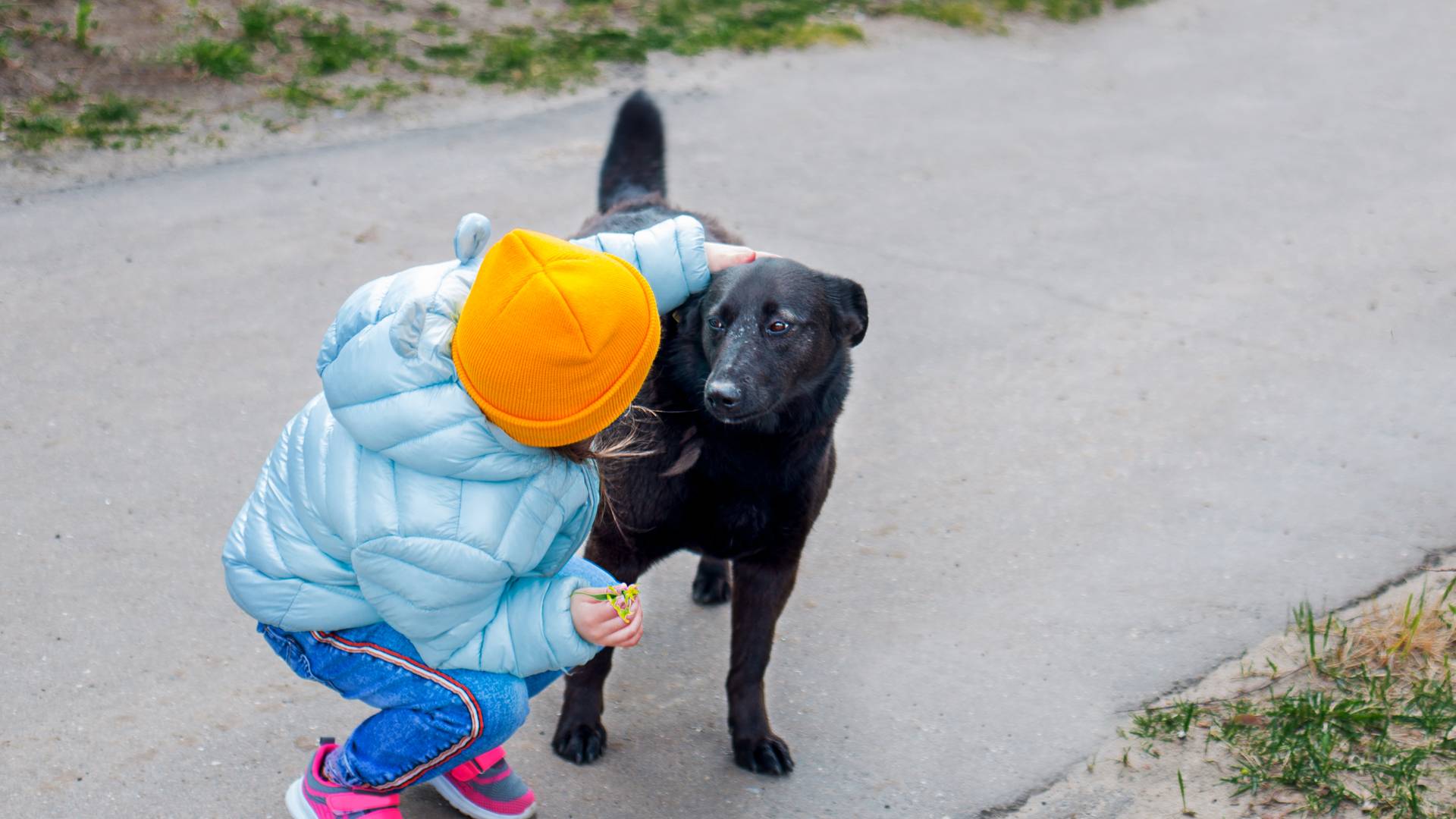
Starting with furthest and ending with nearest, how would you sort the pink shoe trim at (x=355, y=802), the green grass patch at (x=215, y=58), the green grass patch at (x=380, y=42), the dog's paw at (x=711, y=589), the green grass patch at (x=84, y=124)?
the green grass patch at (x=215, y=58)
the green grass patch at (x=380, y=42)
the green grass patch at (x=84, y=124)
the dog's paw at (x=711, y=589)
the pink shoe trim at (x=355, y=802)

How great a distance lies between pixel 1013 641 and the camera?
150 inches

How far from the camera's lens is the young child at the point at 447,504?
2340 mm

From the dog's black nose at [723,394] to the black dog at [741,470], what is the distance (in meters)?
0.10

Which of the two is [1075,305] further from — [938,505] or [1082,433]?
[938,505]

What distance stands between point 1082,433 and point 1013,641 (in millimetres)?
1313

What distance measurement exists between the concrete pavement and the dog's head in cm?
83

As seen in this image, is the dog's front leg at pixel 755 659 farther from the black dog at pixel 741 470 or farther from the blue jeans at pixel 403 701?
the blue jeans at pixel 403 701

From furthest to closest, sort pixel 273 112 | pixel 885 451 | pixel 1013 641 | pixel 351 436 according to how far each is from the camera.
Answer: pixel 273 112 < pixel 885 451 < pixel 1013 641 < pixel 351 436

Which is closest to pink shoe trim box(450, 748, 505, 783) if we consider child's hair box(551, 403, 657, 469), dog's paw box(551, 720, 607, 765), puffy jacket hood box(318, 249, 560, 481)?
dog's paw box(551, 720, 607, 765)

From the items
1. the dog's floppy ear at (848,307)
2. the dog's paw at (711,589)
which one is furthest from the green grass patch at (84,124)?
the dog's floppy ear at (848,307)

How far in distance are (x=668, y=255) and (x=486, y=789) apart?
120 cm

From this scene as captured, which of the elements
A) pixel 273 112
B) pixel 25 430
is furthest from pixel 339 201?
pixel 25 430

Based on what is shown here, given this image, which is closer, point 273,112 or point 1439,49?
point 273,112

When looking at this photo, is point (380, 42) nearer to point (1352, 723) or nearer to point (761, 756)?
point (761, 756)
